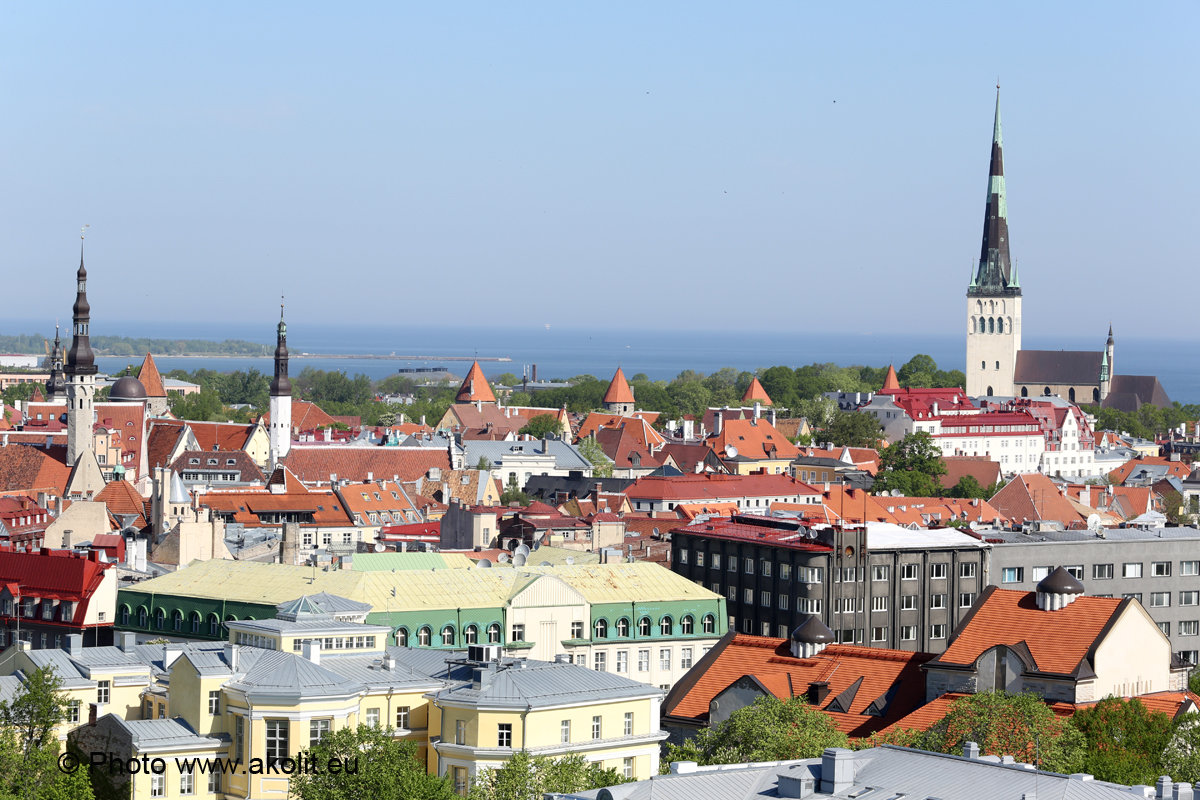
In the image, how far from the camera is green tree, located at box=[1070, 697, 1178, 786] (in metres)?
34.4

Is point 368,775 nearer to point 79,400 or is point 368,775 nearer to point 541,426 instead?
point 79,400

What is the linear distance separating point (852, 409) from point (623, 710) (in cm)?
12886

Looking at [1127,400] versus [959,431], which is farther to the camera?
[1127,400]

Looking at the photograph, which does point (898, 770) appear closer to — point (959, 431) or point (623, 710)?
point (623, 710)

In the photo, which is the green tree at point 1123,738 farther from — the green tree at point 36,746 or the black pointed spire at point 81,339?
the black pointed spire at point 81,339

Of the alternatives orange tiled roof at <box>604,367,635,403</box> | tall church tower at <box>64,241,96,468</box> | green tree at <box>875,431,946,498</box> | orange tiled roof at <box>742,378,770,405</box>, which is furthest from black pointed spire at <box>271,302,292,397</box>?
orange tiled roof at <box>742,378,770,405</box>

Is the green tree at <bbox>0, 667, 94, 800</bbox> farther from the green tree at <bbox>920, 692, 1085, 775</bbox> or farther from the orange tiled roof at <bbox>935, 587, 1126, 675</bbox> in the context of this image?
the orange tiled roof at <bbox>935, 587, 1126, 675</bbox>

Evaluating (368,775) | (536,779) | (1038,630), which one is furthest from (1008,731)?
(368,775)

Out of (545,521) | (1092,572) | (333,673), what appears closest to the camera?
(333,673)

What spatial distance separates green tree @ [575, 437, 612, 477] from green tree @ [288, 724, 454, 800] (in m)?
78.8

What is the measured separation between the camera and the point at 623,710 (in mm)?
35906

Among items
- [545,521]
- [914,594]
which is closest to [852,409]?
[545,521]

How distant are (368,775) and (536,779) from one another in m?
2.43

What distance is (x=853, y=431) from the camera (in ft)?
460
